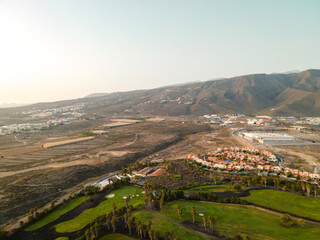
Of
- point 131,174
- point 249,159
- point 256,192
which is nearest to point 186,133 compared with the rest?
point 249,159

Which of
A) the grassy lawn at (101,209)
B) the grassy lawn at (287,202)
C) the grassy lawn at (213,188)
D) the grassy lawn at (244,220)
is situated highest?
the grassy lawn at (101,209)

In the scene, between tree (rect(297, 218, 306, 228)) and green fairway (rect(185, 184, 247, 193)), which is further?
green fairway (rect(185, 184, 247, 193))

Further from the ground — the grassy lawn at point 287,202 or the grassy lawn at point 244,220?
the grassy lawn at point 244,220

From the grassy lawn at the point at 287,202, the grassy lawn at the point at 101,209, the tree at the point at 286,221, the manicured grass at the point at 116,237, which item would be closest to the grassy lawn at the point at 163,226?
the grassy lawn at the point at 101,209

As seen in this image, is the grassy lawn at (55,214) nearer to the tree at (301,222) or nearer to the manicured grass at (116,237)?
the manicured grass at (116,237)

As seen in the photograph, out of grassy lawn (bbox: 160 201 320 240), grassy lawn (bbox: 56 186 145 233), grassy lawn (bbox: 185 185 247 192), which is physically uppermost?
grassy lawn (bbox: 56 186 145 233)

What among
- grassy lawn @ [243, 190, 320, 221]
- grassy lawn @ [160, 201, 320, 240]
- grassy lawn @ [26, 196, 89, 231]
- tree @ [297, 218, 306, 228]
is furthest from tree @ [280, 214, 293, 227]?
grassy lawn @ [26, 196, 89, 231]

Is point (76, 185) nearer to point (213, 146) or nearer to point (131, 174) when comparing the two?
point (131, 174)

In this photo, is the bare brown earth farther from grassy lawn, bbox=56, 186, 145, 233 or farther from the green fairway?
the green fairway
